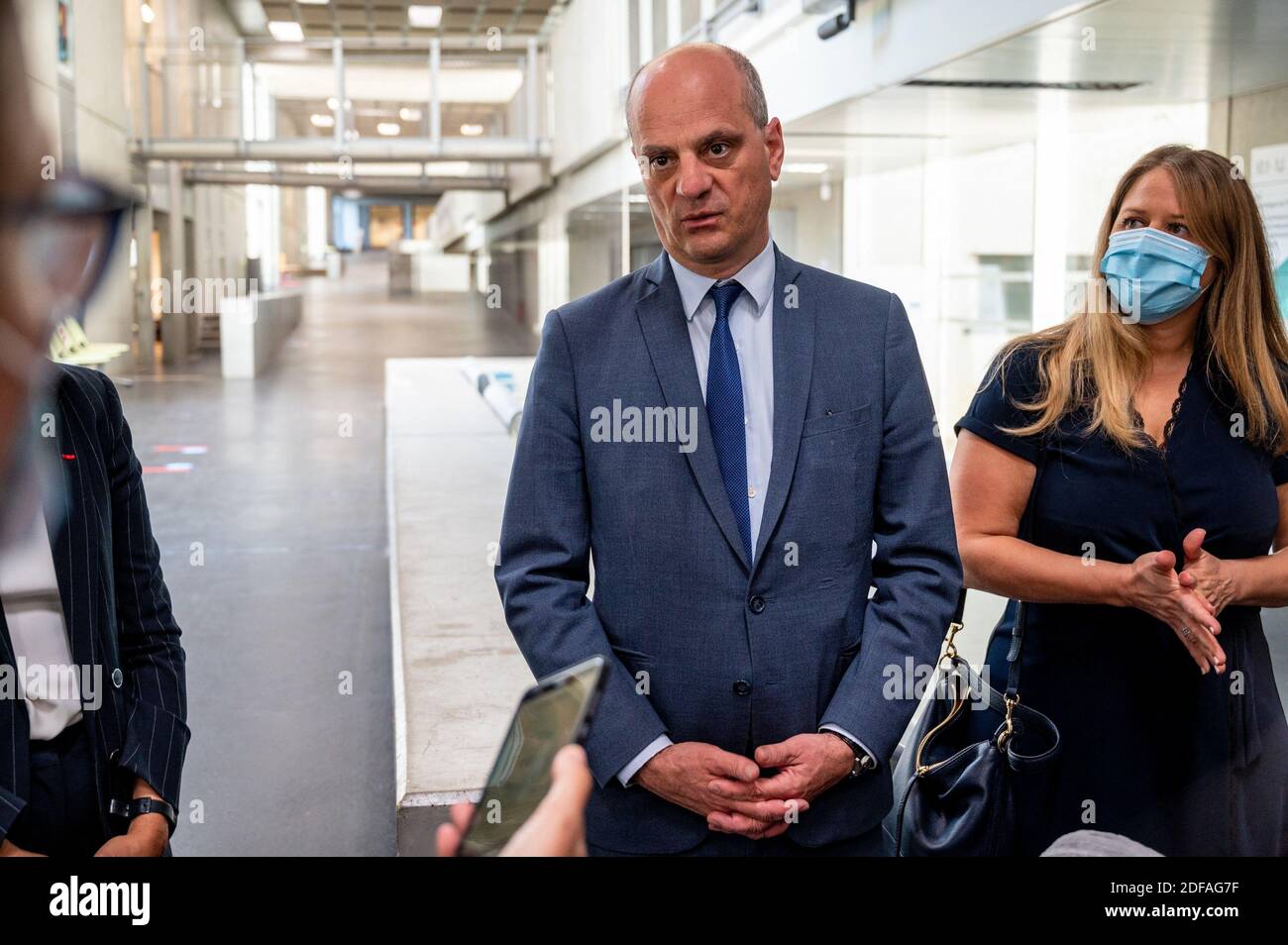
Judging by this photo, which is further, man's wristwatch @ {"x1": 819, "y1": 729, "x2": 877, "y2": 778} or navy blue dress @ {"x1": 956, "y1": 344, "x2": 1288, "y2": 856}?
navy blue dress @ {"x1": 956, "y1": 344, "x2": 1288, "y2": 856}

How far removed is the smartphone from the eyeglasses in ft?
1.73

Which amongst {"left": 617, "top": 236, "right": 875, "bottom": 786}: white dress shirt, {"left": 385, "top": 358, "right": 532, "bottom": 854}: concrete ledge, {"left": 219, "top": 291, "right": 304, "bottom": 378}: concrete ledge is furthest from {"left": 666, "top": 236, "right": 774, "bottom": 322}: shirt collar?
{"left": 219, "top": 291, "right": 304, "bottom": 378}: concrete ledge

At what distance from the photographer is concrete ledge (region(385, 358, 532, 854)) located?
9.93 ft

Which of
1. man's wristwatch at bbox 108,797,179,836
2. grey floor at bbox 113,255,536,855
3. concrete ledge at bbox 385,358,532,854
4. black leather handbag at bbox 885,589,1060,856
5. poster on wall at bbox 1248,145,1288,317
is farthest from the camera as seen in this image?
poster on wall at bbox 1248,145,1288,317

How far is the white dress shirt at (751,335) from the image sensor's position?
1.75m

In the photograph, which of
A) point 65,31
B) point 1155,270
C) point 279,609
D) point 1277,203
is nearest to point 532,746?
point 1155,270

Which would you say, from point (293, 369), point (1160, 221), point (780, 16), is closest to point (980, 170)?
point (780, 16)

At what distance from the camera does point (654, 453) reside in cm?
170

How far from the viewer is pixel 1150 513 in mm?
2051

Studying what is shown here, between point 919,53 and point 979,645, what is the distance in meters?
2.50

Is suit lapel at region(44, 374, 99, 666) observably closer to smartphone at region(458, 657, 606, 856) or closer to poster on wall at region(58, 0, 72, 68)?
smartphone at region(458, 657, 606, 856)

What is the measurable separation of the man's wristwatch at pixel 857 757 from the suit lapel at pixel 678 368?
25 cm

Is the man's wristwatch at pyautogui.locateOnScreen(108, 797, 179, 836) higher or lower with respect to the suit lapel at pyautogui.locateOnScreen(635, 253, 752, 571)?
lower
